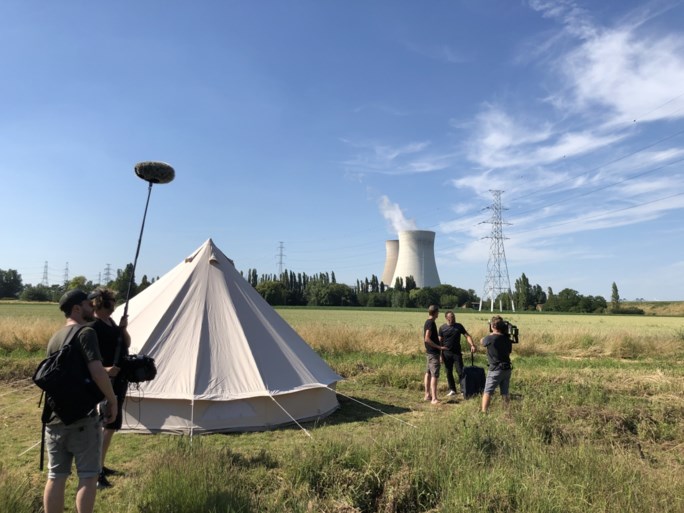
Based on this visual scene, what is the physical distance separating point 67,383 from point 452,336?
7.12m

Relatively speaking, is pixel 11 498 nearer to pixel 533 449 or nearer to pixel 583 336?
pixel 533 449

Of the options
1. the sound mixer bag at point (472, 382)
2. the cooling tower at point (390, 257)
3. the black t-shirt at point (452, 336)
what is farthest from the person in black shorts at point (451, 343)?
the cooling tower at point (390, 257)

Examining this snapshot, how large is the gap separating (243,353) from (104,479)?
255 centimetres

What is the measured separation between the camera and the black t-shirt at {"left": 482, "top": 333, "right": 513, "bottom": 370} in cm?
714

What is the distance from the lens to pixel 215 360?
21.9ft

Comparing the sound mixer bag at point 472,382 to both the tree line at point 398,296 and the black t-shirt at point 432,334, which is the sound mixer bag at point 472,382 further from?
the tree line at point 398,296

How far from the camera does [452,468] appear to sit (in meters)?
3.94

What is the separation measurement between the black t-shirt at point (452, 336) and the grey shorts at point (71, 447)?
6.88 m

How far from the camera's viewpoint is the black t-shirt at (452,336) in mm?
9000

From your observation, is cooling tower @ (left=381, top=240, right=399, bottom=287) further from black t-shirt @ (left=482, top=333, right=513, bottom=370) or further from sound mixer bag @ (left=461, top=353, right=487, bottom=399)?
black t-shirt @ (left=482, top=333, right=513, bottom=370)

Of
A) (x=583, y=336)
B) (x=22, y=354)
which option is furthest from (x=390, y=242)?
(x=22, y=354)

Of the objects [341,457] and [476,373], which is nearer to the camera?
[341,457]

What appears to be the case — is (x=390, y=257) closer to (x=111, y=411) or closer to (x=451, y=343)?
(x=451, y=343)

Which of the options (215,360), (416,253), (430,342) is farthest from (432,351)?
(416,253)
